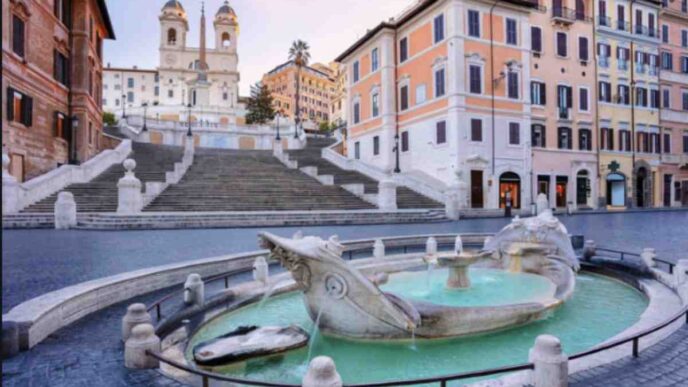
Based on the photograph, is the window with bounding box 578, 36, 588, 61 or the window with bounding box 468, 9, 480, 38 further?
the window with bounding box 578, 36, 588, 61

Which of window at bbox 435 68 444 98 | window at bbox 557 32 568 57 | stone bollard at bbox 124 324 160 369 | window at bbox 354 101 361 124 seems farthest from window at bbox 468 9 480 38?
stone bollard at bbox 124 324 160 369

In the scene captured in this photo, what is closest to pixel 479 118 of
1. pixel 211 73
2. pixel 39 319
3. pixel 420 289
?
pixel 420 289

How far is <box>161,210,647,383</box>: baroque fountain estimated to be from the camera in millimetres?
5309

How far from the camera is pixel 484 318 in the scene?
6.27 m

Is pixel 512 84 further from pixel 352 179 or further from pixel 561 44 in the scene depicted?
pixel 352 179

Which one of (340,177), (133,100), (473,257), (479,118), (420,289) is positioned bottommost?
(420,289)

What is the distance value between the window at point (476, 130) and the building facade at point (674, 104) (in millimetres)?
21738

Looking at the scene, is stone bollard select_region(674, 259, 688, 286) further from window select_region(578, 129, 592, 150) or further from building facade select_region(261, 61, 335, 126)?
building facade select_region(261, 61, 335, 126)

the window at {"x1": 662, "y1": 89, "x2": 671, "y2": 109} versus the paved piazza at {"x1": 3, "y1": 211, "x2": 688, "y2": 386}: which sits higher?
the window at {"x1": 662, "y1": 89, "x2": 671, "y2": 109}

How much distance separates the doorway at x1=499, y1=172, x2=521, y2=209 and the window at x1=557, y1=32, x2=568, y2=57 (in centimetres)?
1125

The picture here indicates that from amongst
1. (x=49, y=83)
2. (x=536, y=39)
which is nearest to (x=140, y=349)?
(x=49, y=83)

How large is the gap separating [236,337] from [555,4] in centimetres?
3910

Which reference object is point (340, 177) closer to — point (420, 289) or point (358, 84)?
point (358, 84)

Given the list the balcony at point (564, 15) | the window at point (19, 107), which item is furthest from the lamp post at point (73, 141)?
the balcony at point (564, 15)
